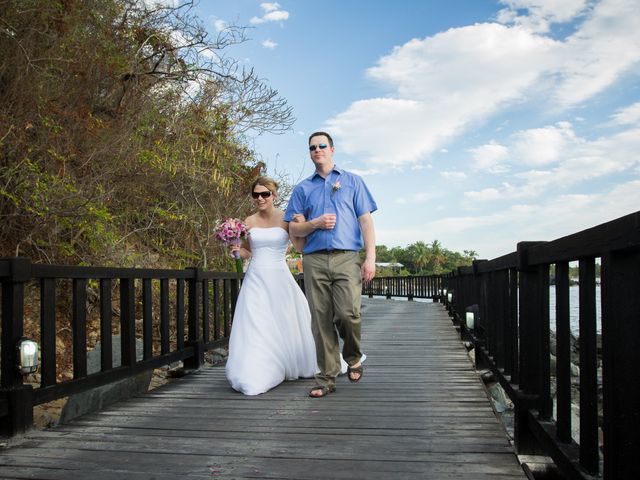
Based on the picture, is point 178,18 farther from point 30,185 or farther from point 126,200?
point 30,185

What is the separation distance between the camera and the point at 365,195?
4773 mm

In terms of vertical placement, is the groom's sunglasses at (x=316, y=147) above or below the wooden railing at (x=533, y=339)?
above

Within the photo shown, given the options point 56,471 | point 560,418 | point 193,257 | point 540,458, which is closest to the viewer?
point 560,418

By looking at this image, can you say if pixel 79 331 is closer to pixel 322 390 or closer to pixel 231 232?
pixel 231 232

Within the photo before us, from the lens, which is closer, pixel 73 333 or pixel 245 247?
pixel 73 333

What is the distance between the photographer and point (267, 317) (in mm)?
5234

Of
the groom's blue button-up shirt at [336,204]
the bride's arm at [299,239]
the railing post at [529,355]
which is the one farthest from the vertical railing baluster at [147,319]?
the railing post at [529,355]

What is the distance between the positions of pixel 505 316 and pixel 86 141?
24.2ft

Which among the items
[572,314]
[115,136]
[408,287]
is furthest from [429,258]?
[115,136]

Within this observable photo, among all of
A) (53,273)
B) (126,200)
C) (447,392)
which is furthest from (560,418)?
(126,200)

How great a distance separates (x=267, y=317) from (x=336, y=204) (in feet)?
4.04

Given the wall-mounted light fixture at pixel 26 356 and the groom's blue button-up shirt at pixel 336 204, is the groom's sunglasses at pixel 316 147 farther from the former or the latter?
the wall-mounted light fixture at pixel 26 356

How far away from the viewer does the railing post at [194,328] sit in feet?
20.9

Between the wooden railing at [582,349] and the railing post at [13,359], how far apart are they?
2873mm
